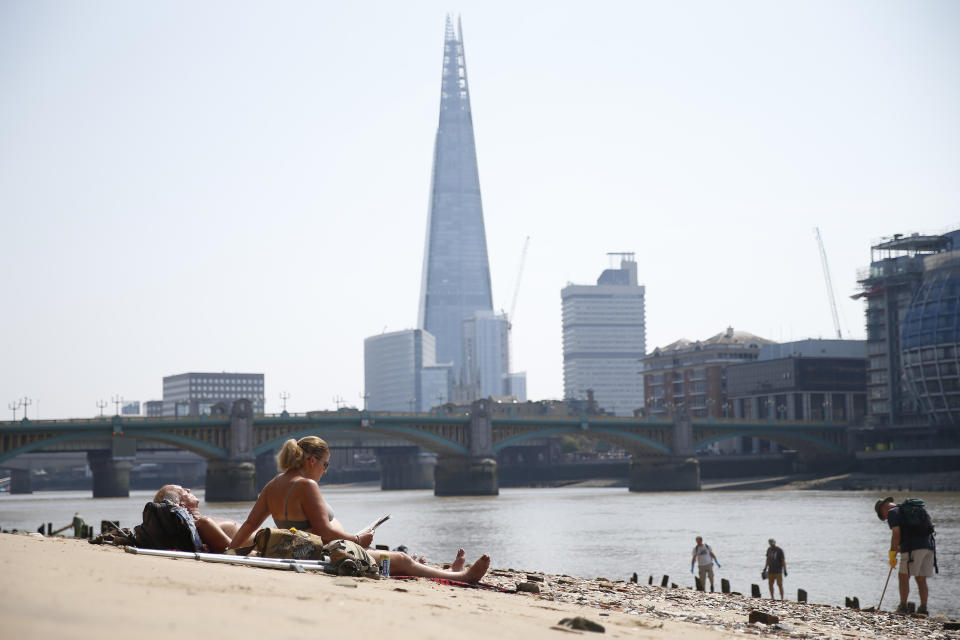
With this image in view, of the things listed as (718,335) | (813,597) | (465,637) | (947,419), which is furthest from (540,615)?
(718,335)

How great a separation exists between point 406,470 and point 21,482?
78914 mm

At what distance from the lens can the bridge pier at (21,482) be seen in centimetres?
19388

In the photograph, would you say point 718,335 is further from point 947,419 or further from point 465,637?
point 465,637

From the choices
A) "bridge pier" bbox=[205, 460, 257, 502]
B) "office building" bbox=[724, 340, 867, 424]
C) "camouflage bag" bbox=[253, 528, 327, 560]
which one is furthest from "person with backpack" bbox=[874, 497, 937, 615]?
"office building" bbox=[724, 340, 867, 424]

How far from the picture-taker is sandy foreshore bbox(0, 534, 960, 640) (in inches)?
266

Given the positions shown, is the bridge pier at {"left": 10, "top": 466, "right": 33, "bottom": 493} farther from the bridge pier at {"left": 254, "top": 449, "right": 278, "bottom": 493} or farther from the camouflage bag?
the camouflage bag

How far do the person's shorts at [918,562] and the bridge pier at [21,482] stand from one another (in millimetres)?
195499

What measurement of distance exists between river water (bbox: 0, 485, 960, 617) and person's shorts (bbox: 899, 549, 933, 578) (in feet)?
21.6

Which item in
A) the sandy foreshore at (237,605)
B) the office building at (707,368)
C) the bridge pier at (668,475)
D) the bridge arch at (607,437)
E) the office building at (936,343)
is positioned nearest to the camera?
the sandy foreshore at (237,605)

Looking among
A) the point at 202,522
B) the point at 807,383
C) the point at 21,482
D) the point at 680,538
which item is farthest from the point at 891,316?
the point at 21,482

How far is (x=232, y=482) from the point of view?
3957 inches

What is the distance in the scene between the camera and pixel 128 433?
98688 mm

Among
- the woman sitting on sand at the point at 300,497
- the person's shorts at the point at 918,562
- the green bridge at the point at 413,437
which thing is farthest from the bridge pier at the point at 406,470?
the woman sitting on sand at the point at 300,497

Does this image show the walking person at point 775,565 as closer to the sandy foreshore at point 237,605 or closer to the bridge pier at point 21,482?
the sandy foreshore at point 237,605
